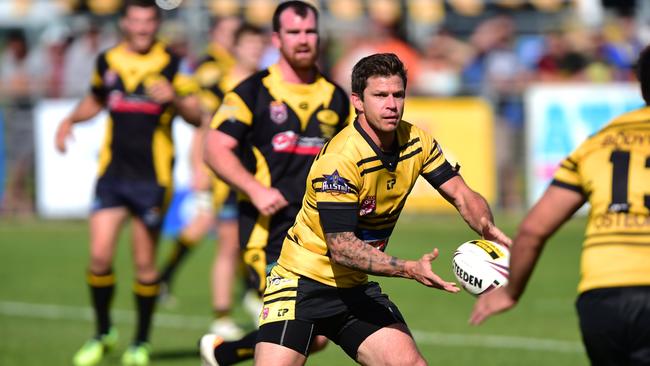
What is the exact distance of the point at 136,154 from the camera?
10148 mm

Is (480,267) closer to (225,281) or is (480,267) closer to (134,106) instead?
(134,106)

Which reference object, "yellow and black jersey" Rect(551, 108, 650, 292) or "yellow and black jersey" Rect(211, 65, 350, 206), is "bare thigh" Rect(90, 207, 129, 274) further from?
"yellow and black jersey" Rect(551, 108, 650, 292)

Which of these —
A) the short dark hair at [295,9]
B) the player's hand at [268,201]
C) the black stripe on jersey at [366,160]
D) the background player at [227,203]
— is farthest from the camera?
the background player at [227,203]

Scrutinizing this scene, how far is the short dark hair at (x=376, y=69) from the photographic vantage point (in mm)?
6137

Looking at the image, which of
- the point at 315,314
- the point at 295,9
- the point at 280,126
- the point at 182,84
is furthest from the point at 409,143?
the point at 182,84

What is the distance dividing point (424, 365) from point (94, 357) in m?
4.09

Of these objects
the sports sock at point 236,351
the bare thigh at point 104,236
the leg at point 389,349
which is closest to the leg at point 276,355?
the leg at point 389,349

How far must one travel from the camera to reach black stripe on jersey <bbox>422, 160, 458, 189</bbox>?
6648 mm

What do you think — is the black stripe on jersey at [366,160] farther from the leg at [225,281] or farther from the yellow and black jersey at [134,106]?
the leg at [225,281]

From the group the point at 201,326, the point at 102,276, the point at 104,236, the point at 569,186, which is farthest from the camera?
the point at 201,326

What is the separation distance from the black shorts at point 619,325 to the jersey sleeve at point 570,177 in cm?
43

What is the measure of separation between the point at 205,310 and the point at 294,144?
17.6 feet

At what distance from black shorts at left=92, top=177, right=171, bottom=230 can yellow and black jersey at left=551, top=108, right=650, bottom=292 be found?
210 inches

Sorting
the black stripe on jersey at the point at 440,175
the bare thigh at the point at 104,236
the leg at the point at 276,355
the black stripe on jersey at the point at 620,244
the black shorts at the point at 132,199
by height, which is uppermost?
the black stripe on jersey at the point at 620,244
